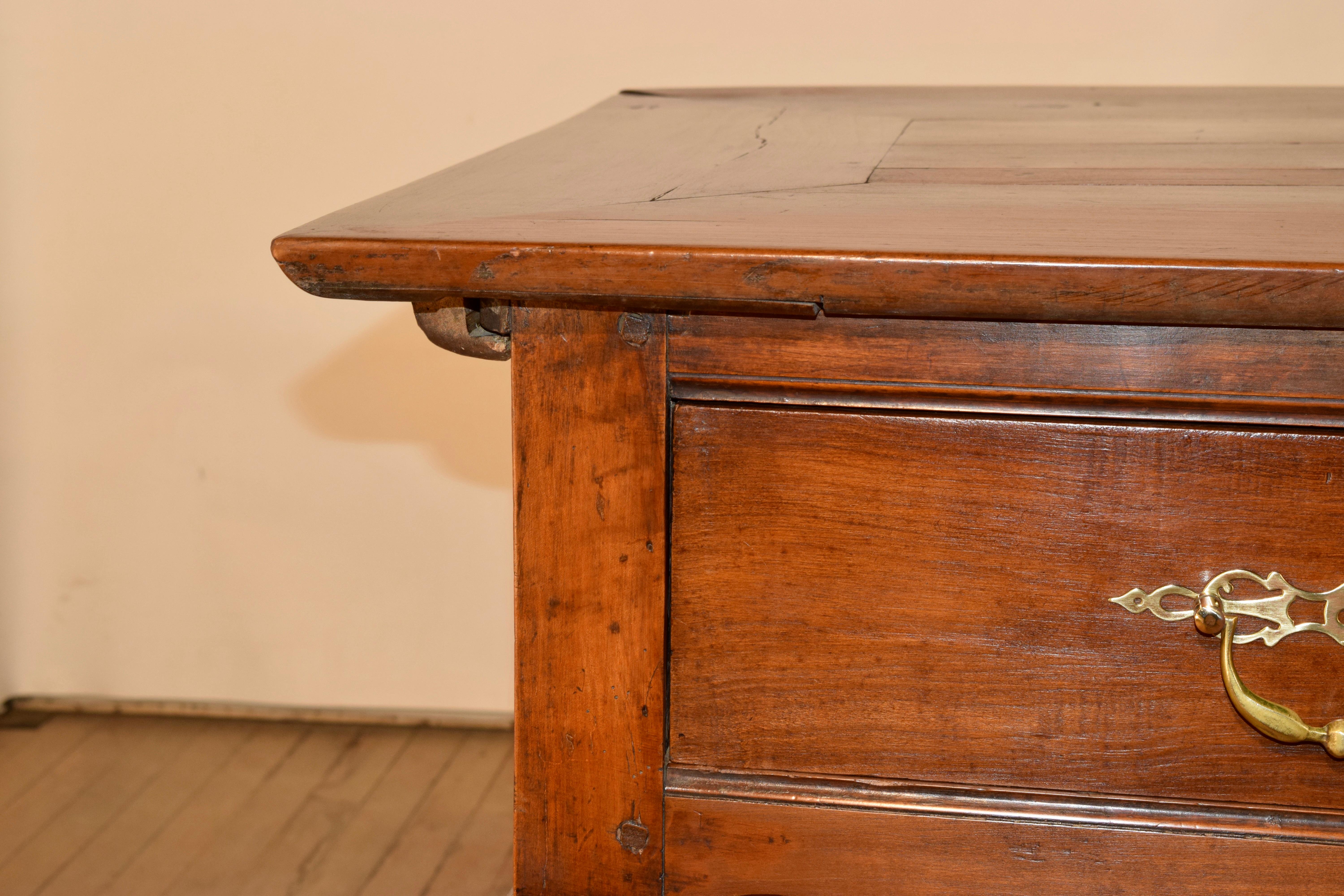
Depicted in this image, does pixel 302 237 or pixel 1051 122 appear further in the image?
pixel 1051 122

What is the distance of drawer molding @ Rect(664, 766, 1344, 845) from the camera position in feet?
1.54

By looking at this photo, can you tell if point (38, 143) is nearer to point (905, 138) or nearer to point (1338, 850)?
point (905, 138)

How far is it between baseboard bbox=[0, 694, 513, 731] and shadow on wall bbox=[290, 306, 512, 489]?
41cm

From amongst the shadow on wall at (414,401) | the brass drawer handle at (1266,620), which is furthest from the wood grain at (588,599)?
the shadow on wall at (414,401)

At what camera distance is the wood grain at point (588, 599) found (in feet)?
1.54

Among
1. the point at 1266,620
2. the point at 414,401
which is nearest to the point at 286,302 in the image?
the point at 414,401

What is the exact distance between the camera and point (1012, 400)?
1.47 feet

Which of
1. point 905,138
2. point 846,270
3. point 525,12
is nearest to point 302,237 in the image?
point 846,270

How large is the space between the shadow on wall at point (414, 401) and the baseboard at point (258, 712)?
0.41 metres

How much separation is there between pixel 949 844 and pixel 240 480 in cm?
168

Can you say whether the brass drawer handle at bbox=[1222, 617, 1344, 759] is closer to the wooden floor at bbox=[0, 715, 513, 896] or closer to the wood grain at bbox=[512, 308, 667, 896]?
the wood grain at bbox=[512, 308, 667, 896]

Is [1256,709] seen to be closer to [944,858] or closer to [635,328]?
[944,858]

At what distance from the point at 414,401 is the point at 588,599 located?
4.84 feet

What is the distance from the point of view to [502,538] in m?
1.94
